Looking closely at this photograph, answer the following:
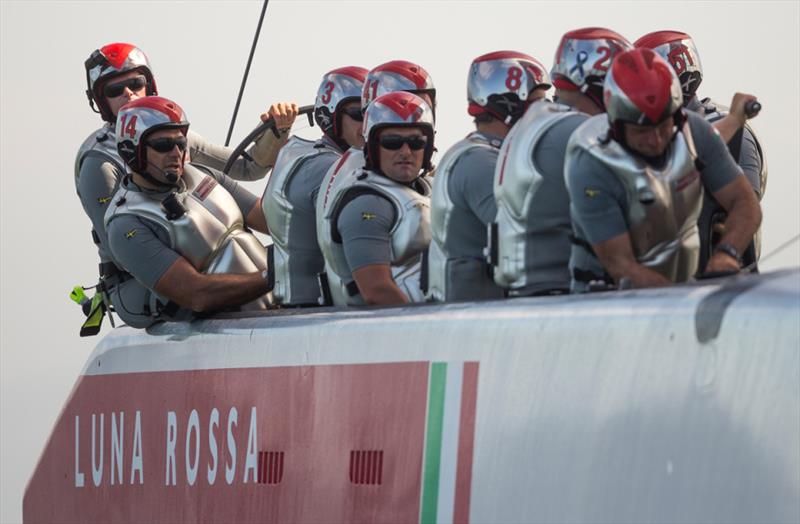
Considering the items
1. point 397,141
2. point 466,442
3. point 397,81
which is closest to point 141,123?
point 397,81

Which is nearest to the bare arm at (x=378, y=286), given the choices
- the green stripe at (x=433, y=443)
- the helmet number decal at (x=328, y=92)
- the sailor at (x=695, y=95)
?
the green stripe at (x=433, y=443)

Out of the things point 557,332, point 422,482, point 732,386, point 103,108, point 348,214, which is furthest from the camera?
point 103,108

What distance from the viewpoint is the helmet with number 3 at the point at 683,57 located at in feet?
28.6

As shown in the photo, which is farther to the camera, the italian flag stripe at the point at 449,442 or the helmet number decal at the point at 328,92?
the helmet number decal at the point at 328,92

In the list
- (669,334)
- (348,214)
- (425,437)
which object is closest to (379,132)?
(348,214)

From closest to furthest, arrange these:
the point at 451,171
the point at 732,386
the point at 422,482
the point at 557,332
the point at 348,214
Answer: the point at 732,386 → the point at 557,332 → the point at 422,482 → the point at 451,171 → the point at 348,214

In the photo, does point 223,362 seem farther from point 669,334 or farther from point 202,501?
point 669,334

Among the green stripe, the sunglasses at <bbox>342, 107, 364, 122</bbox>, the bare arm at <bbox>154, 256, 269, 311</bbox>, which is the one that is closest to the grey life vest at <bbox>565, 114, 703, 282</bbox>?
the green stripe

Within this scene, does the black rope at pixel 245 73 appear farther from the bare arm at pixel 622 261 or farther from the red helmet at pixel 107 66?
the bare arm at pixel 622 261

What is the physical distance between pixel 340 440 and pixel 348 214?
1121mm

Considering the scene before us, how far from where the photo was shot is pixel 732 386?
5754mm

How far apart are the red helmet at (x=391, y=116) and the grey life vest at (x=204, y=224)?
1.31 m

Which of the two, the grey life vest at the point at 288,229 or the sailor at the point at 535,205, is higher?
the sailor at the point at 535,205

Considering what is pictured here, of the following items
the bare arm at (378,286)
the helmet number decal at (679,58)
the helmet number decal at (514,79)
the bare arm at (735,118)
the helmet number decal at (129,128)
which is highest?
the helmet number decal at (679,58)
